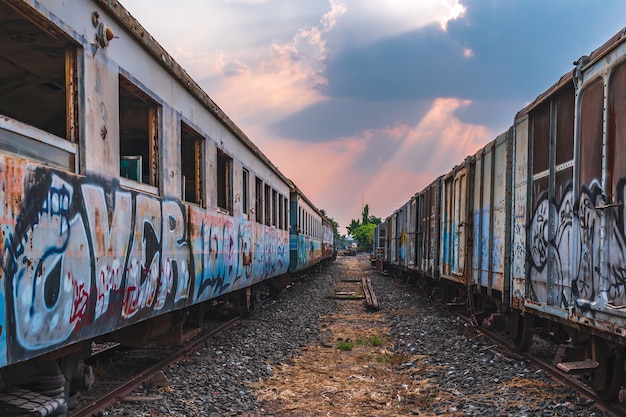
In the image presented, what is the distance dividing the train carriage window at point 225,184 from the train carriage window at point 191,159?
1.71ft

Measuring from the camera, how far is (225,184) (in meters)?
8.19

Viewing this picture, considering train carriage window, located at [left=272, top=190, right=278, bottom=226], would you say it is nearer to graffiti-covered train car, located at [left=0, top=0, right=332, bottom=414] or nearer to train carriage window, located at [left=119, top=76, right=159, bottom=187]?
graffiti-covered train car, located at [left=0, top=0, right=332, bottom=414]

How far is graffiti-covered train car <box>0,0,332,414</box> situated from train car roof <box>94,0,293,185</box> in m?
0.02

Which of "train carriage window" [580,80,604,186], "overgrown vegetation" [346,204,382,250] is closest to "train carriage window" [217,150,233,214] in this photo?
"train carriage window" [580,80,604,186]

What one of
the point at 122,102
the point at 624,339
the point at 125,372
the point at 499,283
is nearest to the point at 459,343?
the point at 499,283

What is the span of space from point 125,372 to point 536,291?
5012 millimetres

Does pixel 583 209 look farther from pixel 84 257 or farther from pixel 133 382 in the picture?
pixel 133 382

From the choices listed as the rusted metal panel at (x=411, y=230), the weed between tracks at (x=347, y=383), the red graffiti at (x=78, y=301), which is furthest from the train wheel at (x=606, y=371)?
the rusted metal panel at (x=411, y=230)

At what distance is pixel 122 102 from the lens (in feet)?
18.2

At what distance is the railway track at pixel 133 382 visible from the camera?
437cm

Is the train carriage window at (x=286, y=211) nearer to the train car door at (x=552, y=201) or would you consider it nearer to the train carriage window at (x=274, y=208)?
the train carriage window at (x=274, y=208)

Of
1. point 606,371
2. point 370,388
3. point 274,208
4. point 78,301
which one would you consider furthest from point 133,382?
point 274,208

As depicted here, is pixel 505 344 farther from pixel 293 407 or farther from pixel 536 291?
pixel 293 407

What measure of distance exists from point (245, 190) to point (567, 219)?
5858 mm
